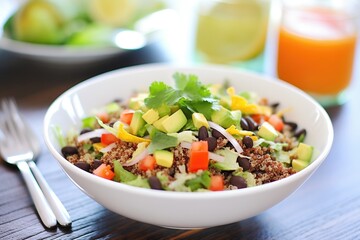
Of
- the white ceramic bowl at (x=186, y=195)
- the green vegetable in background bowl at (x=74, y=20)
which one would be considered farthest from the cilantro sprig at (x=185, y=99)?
the green vegetable in background bowl at (x=74, y=20)

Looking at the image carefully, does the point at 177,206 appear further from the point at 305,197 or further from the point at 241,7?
the point at 241,7

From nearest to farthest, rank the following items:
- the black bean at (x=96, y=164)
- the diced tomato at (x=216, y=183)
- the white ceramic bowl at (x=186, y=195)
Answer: the white ceramic bowl at (x=186, y=195), the diced tomato at (x=216, y=183), the black bean at (x=96, y=164)

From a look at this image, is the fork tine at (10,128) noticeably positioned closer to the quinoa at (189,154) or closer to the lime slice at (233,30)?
the quinoa at (189,154)

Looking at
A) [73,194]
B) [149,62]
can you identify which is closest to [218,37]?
[149,62]

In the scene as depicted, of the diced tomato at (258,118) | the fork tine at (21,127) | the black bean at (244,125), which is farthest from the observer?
the fork tine at (21,127)

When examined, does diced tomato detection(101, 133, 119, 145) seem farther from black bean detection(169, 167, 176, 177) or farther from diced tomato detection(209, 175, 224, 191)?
diced tomato detection(209, 175, 224, 191)

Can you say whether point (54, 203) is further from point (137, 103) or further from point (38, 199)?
point (137, 103)

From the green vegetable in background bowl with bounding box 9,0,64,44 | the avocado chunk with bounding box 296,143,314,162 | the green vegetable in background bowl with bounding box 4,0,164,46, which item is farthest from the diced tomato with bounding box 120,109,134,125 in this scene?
the green vegetable in background bowl with bounding box 9,0,64,44
